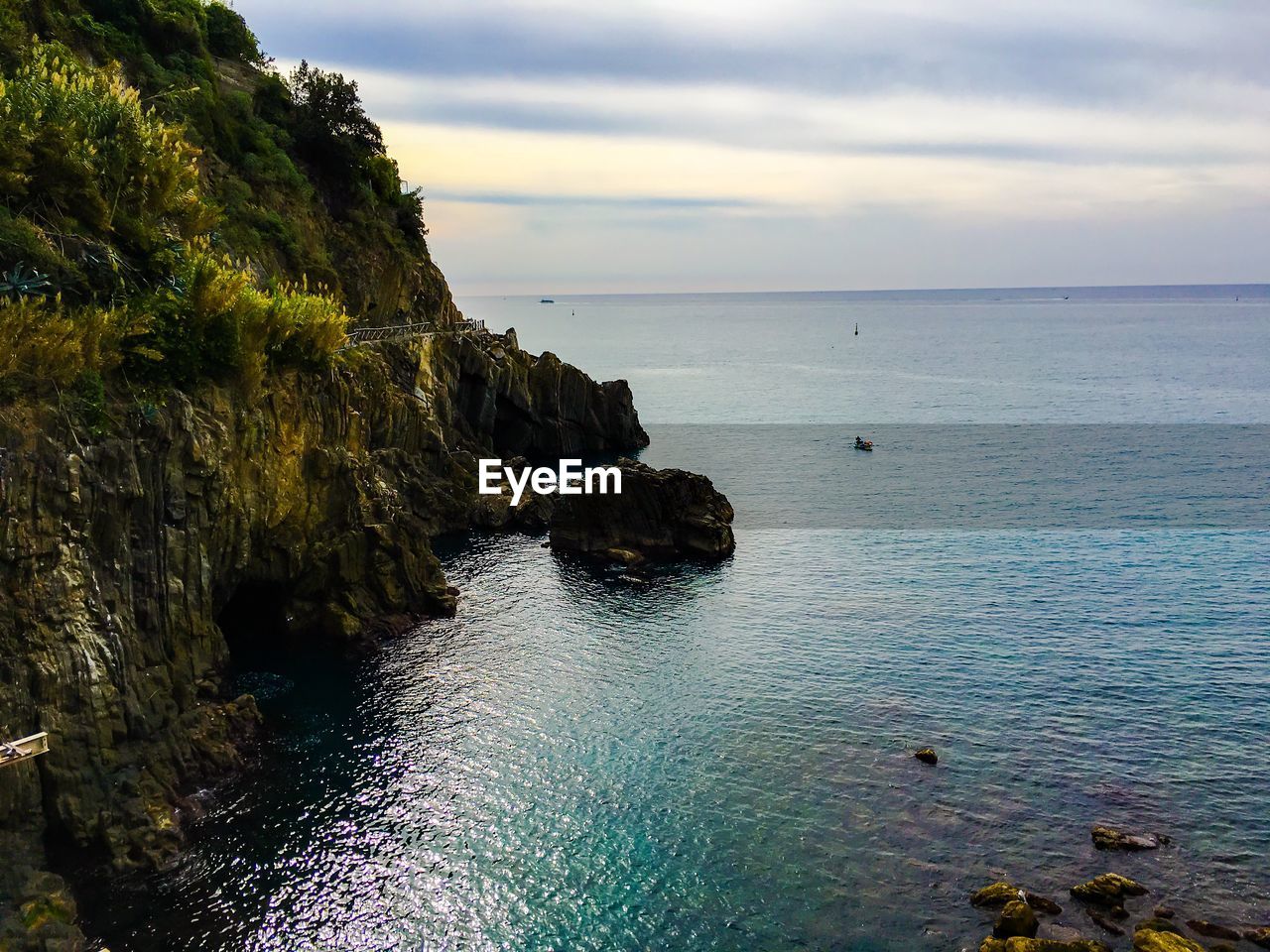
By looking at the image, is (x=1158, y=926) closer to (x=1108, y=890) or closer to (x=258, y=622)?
(x=1108, y=890)

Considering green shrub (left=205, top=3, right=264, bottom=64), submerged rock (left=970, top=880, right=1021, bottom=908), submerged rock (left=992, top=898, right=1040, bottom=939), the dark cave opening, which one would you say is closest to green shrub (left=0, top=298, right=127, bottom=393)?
the dark cave opening

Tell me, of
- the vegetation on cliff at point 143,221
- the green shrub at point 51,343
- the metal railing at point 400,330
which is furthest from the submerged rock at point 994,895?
the metal railing at point 400,330

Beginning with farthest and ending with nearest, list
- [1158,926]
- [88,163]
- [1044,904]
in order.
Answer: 1. [88,163]
2. [1044,904]
3. [1158,926]

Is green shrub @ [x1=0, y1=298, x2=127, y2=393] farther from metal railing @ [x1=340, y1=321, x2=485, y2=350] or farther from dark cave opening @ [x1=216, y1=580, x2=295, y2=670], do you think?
metal railing @ [x1=340, y1=321, x2=485, y2=350]

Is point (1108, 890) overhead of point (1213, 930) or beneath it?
overhead

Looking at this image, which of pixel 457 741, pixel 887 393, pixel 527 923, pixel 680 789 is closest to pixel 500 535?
pixel 457 741

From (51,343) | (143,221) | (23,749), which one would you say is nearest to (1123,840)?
(23,749)
